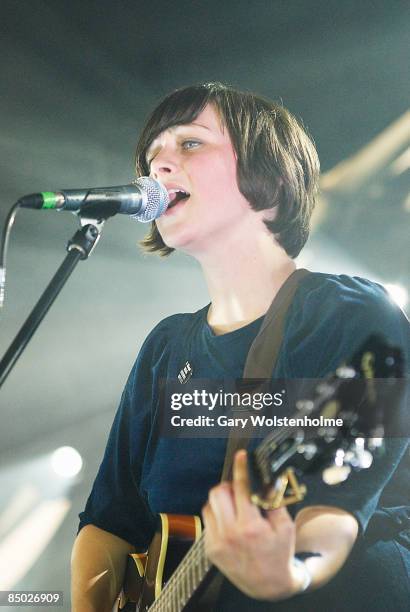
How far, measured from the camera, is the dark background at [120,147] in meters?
1.87

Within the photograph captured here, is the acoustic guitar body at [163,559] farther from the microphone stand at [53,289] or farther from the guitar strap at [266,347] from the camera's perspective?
the microphone stand at [53,289]

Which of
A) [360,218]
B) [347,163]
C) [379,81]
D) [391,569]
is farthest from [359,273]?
[391,569]

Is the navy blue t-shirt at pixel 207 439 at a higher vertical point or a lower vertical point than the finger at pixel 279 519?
higher

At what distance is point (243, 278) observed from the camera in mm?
1755

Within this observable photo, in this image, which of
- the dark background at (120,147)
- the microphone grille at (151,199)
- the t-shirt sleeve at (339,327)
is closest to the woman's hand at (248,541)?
the t-shirt sleeve at (339,327)

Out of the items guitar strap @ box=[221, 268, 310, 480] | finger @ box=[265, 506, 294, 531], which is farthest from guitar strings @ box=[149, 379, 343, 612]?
guitar strap @ box=[221, 268, 310, 480]

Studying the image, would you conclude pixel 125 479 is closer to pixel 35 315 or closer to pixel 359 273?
pixel 35 315

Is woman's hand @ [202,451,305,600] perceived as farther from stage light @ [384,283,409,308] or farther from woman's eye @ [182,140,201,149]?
woman's eye @ [182,140,201,149]

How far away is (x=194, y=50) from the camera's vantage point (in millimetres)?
2102

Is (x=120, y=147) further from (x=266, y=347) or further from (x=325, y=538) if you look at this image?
(x=325, y=538)

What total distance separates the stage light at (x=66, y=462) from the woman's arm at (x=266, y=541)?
0.79m

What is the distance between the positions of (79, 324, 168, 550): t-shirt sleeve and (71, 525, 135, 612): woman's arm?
0.09 ft

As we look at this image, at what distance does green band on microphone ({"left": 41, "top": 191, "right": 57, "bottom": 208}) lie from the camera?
123 centimetres

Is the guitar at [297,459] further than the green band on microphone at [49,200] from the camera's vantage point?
No
